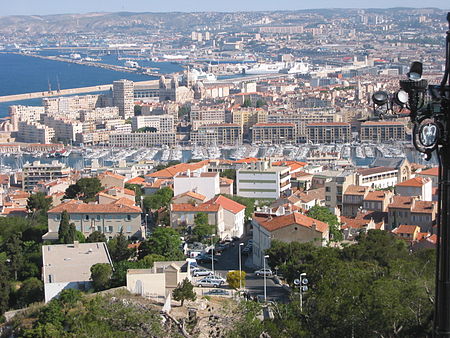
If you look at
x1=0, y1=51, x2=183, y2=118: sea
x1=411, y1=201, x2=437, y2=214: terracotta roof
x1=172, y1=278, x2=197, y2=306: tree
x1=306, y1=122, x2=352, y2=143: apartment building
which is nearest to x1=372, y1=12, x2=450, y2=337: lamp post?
x1=172, y1=278, x2=197, y2=306: tree

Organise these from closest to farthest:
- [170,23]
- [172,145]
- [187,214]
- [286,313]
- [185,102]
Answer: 1. [286,313]
2. [187,214]
3. [172,145]
4. [185,102]
5. [170,23]

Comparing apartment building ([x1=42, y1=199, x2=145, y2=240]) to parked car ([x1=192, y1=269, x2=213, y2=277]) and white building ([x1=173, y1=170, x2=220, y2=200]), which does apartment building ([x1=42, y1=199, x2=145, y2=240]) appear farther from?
parked car ([x1=192, y1=269, x2=213, y2=277])

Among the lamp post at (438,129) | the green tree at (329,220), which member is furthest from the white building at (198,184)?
the lamp post at (438,129)

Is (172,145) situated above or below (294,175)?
below

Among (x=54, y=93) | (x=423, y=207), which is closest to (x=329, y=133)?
(x=423, y=207)

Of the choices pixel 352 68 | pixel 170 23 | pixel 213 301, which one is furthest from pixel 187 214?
pixel 170 23

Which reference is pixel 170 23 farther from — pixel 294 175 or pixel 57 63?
pixel 294 175

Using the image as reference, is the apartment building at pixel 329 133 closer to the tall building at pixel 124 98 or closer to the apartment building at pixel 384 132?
the apartment building at pixel 384 132
